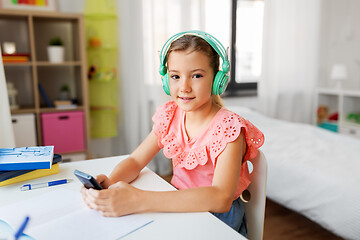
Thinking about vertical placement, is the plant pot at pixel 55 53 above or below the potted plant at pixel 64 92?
above

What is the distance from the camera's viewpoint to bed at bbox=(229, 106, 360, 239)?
64.4 inches

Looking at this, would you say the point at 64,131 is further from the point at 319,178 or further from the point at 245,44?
the point at 245,44

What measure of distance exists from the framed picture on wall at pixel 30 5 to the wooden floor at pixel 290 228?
2.16 metres

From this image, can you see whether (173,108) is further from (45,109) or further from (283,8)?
(283,8)

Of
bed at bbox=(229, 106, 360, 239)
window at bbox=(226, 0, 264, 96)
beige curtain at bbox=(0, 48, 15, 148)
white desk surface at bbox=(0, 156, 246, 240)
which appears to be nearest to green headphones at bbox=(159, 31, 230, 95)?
white desk surface at bbox=(0, 156, 246, 240)

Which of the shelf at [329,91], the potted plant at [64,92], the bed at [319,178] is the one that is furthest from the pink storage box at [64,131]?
the shelf at [329,91]

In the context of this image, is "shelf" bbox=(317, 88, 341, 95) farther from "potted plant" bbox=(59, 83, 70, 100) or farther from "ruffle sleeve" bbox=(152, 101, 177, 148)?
"ruffle sleeve" bbox=(152, 101, 177, 148)

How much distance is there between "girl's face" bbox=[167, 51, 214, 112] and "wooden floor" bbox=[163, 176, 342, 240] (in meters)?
1.30

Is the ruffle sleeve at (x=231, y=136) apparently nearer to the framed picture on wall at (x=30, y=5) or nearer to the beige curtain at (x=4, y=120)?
the beige curtain at (x=4, y=120)

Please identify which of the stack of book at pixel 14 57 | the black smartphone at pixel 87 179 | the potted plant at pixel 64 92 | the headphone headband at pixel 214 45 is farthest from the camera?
the potted plant at pixel 64 92

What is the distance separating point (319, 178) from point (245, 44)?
2.06 meters

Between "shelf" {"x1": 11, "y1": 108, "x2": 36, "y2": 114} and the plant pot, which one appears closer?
"shelf" {"x1": 11, "y1": 108, "x2": 36, "y2": 114}

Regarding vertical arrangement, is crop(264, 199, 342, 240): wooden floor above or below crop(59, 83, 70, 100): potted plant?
below

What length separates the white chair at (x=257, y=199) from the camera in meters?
0.99
